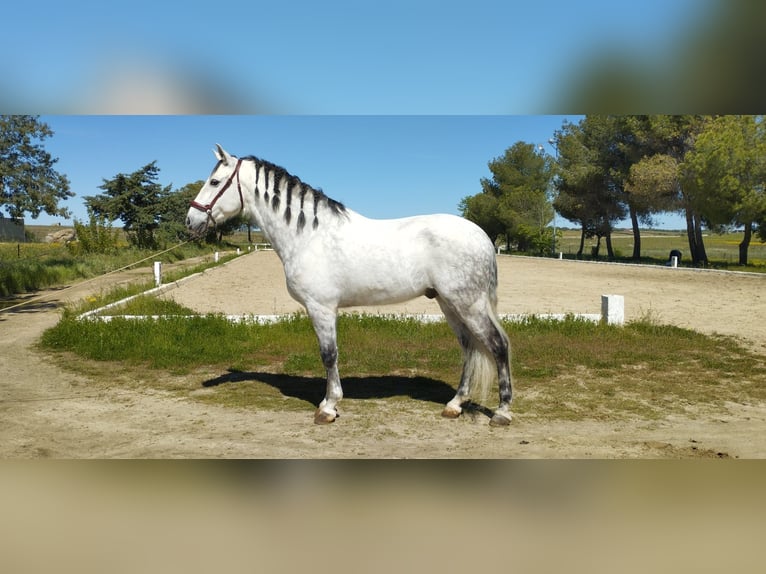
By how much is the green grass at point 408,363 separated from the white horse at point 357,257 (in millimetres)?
693

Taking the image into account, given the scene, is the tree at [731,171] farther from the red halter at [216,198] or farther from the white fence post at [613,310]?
the red halter at [216,198]

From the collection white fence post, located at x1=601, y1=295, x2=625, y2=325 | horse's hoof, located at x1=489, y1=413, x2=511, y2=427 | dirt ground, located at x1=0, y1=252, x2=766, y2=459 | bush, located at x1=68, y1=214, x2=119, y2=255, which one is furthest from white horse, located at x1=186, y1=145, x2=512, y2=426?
bush, located at x1=68, y1=214, x2=119, y2=255

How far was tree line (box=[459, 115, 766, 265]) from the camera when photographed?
19203 mm

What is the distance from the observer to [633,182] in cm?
2545

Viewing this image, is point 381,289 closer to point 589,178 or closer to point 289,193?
point 289,193

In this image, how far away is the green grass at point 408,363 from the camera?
5.01 m

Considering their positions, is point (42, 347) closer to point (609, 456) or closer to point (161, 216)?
point (609, 456)

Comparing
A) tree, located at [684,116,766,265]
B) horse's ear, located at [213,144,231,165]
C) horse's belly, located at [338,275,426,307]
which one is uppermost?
tree, located at [684,116,766,265]

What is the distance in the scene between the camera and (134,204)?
2184 centimetres

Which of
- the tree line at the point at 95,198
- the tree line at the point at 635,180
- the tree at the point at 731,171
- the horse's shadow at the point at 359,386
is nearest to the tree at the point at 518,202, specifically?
the tree line at the point at 635,180

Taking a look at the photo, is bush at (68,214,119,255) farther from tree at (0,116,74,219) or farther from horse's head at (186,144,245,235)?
horse's head at (186,144,245,235)

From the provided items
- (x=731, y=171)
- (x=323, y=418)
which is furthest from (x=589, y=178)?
(x=323, y=418)

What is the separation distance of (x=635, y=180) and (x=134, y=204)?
23.1m

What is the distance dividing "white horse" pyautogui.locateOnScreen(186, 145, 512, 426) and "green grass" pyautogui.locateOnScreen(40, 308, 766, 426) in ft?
2.27
